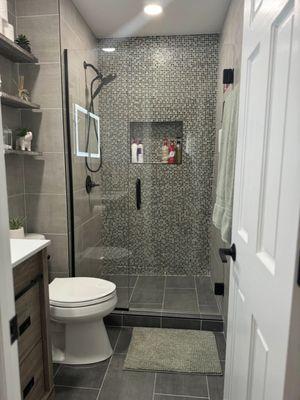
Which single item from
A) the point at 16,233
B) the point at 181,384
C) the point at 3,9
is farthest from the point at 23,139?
the point at 181,384

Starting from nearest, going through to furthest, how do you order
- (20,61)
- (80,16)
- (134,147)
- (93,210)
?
(20,61) → (80,16) → (93,210) → (134,147)

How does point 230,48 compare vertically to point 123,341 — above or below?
above

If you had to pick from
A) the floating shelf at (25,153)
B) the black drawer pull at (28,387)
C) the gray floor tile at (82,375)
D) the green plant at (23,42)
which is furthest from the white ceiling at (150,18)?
the gray floor tile at (82,375)

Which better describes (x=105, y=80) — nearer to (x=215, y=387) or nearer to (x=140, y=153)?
(x=140, y=153)

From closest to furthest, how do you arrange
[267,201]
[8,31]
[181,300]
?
1. [267,201]
2. [8,31]
3. [181,300]

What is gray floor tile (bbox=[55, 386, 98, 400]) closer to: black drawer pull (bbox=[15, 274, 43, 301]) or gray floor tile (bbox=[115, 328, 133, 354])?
gray floor tile (bbox=[115, 328, 133, 354])

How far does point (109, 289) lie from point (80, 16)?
7.67 ft

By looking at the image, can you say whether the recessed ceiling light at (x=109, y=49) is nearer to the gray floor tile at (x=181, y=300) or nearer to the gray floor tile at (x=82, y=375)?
the gray floor tile at (x=181, y=300)

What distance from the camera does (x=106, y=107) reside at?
119 inches

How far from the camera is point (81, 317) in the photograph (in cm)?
182

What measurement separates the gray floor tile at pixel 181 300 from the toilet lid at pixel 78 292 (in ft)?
2.43

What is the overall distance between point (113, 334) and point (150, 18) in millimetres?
2748

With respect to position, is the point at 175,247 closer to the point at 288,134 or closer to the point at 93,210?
the point at 93,210

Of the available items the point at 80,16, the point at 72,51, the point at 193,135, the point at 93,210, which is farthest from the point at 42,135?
the point at 193,135
